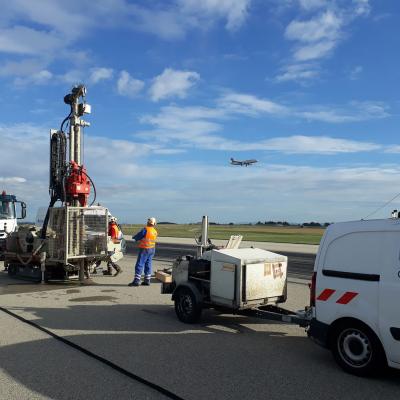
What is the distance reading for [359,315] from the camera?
545 centimetres

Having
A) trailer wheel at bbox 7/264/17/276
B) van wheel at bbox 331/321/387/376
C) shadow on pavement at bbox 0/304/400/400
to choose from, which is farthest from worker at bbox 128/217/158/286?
van wheel at bbox 331/321/387/376

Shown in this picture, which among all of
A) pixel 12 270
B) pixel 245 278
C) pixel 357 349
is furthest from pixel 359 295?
pixel 12 270

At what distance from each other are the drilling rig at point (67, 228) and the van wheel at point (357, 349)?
8226mm

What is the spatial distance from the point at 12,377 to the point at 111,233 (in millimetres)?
9365

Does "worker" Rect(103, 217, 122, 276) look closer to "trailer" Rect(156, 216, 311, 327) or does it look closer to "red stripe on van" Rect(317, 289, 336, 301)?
"trailer" Rect(156, 216, 311, 327)

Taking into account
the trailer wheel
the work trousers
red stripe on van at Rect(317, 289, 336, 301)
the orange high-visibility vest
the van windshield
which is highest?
the van windshield

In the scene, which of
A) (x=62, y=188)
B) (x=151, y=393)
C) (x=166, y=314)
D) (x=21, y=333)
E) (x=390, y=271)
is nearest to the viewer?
(x=151, y=393)

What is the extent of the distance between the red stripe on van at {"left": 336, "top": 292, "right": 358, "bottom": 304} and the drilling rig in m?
8.24

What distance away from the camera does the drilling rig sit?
12477 millimetres

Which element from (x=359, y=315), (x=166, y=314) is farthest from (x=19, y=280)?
(x=359, y=315)

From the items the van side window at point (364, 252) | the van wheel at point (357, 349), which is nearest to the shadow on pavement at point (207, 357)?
the van wheel at point (357, 349)

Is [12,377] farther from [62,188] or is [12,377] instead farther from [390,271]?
[62,188]

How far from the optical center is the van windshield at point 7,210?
19.8 m

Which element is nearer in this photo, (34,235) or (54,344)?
(54,344)
